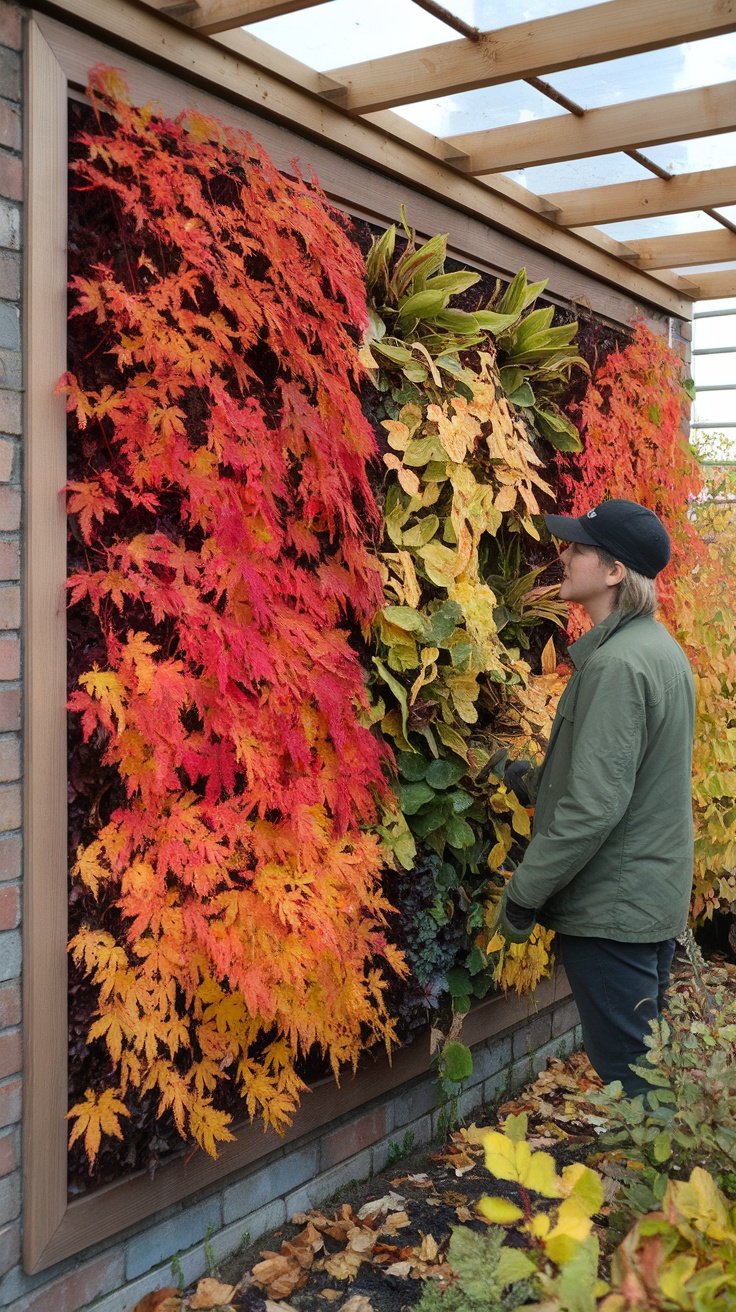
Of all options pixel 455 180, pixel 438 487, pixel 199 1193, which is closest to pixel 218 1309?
pixel 199 1193

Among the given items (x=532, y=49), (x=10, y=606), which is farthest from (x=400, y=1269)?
(x=532, y=49)

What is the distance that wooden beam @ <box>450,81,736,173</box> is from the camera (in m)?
3.35

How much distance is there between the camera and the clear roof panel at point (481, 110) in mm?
3354

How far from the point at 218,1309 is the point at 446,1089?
1.26 metres

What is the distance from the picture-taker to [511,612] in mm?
3902

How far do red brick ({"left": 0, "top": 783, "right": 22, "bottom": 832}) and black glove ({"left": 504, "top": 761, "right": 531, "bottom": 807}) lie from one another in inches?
63.1

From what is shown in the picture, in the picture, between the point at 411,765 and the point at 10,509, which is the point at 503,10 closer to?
the point at 10,509

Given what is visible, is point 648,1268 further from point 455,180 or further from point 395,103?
point 455,180

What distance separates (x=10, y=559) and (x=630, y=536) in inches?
59.0

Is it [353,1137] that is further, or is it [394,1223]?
[353,1137]

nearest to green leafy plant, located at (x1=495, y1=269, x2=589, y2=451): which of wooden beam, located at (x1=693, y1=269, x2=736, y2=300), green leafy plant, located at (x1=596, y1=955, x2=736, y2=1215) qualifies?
wooden beam, located at (x1=693, y1=269, x2=736, y2=300)

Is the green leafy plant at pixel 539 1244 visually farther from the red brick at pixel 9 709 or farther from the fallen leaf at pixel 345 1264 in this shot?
the fallen leaf at pixel 345 1264

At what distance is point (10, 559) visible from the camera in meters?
2.25

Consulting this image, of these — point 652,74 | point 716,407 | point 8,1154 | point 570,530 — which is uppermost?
point 716,407
